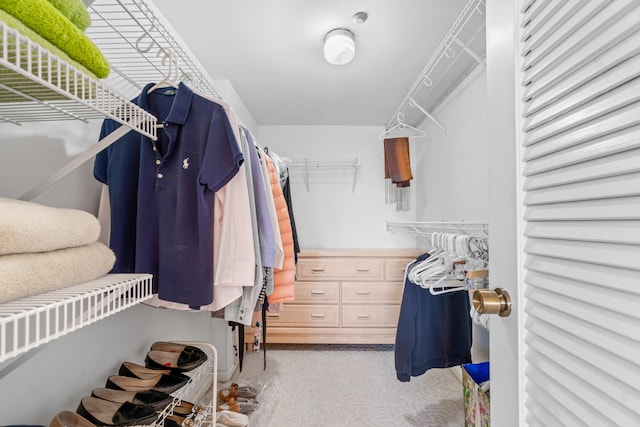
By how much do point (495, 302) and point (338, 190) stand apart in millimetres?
2802

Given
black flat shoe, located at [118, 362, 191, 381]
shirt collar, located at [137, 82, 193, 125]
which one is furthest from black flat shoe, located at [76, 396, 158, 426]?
shirt collar, located at [137, 82, 193, 125]

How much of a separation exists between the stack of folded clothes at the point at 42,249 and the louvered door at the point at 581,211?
845 millimetres

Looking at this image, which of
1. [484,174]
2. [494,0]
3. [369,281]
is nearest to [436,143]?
[484,174]

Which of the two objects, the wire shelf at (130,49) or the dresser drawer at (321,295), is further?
the dresser drawer at (321,295)

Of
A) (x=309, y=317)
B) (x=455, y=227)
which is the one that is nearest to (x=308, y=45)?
(x=455, y=227)

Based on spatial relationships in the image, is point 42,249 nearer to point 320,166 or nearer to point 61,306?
point 61,306

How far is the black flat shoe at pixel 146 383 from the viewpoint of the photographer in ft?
3.81

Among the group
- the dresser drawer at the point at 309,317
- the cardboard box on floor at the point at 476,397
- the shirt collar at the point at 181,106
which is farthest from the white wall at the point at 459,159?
the shirt collar at the point at 181,106

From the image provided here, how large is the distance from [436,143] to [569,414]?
254 cm

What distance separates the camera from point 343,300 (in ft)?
9.00

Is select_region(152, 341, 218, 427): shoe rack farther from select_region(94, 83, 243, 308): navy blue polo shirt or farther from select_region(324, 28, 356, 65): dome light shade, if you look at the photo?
select_region(324, 28, 356, 65): dome light shade

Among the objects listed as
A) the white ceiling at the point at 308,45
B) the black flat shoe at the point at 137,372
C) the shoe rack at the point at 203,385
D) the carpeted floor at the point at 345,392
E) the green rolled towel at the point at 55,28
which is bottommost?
the carpeted floor at the point at 345,392

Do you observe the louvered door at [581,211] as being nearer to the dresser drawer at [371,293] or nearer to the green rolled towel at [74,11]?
the green rolled towel at [74,11]

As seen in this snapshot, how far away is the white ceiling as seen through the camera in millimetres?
1548
